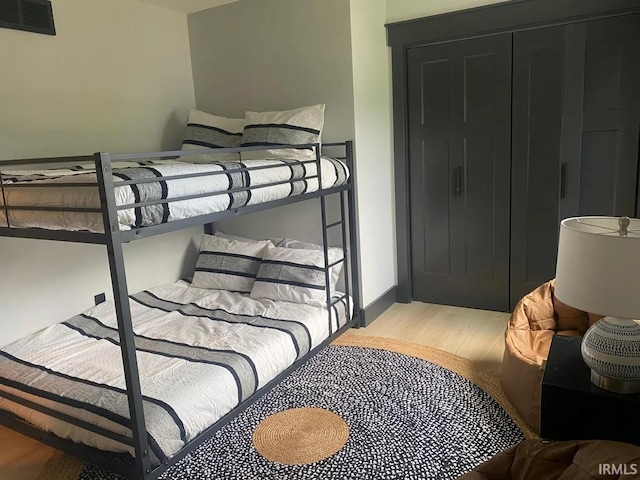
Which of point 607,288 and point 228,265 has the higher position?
point 607,288

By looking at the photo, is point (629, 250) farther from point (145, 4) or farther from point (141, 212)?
point (145, 4)

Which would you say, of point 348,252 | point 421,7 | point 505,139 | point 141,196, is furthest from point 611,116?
point 141,196

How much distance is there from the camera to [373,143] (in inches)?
137

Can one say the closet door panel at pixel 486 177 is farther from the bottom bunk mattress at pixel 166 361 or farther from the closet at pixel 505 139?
the bottom bunk mattress at pixel 166 361

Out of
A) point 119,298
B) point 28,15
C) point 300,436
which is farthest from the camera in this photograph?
point 28,15

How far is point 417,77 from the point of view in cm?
352

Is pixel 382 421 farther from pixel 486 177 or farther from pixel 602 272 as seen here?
pixel 486 177

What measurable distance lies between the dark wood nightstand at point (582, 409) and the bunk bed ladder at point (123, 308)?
1.43 meters

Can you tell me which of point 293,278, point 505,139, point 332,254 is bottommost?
point 293,278

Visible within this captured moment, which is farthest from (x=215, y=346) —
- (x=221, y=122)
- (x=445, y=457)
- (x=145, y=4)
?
(x=145, y=4)

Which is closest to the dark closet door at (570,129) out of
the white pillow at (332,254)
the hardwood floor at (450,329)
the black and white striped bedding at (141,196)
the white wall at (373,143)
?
the hardwood floor at (450,329)

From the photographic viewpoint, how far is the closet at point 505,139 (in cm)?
302

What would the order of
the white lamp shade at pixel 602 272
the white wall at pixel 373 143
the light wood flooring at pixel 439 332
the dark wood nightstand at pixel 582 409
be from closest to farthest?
the white lamp shade at pixel 602 272 < the dark wood nightstand at pixel 582 409 < the light wood flooring at pixel 439 332 < the white wall at pixel 373 143

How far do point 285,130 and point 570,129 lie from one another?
1769mm
